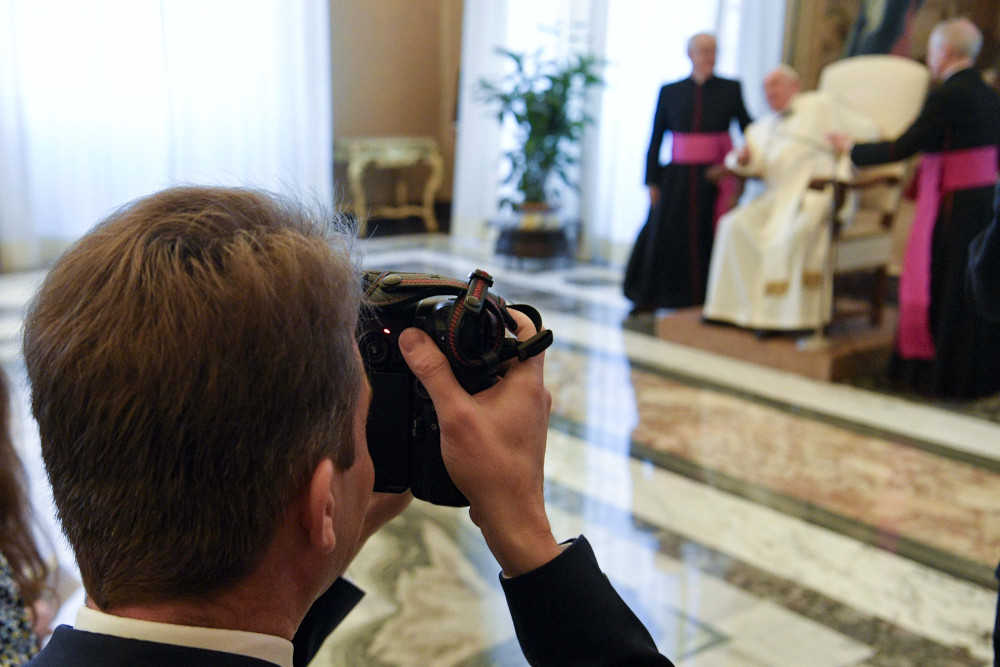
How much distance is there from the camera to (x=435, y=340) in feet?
2.79

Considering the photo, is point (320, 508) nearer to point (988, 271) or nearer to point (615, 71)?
point (988, 271)

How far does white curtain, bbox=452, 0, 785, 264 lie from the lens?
7191 millimetres

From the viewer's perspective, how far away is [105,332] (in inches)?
25.8

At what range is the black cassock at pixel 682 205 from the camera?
5688 millimetres

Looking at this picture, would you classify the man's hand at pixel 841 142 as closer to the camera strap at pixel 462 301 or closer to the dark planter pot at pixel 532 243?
the dark planter pot at pixel 532 243

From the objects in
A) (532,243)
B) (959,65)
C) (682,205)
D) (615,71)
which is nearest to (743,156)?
(682,205)

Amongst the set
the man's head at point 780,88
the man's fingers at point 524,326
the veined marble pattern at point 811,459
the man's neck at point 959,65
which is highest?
the man's neck at point 959,65

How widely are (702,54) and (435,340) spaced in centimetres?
518

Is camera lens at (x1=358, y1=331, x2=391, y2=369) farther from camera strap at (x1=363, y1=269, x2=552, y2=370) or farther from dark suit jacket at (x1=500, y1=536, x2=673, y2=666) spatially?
dark suit jacket at (x1=500, y1=536, x2=673, y2=666)

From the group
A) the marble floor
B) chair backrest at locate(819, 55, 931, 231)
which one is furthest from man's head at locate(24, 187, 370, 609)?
chair backrest at locate(819, 55, 931, 231)

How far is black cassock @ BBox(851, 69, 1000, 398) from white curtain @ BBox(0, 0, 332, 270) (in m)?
3.82

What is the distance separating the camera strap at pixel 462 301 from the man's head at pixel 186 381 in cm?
11

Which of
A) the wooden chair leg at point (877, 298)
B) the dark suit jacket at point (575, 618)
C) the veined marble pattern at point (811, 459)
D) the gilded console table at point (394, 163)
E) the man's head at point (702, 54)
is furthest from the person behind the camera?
the gilded console table at point (394, 163)

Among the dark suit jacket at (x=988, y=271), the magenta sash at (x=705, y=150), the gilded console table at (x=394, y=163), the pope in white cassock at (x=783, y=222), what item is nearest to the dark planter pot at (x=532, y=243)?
the magenta sash at (x=705, y=150)
